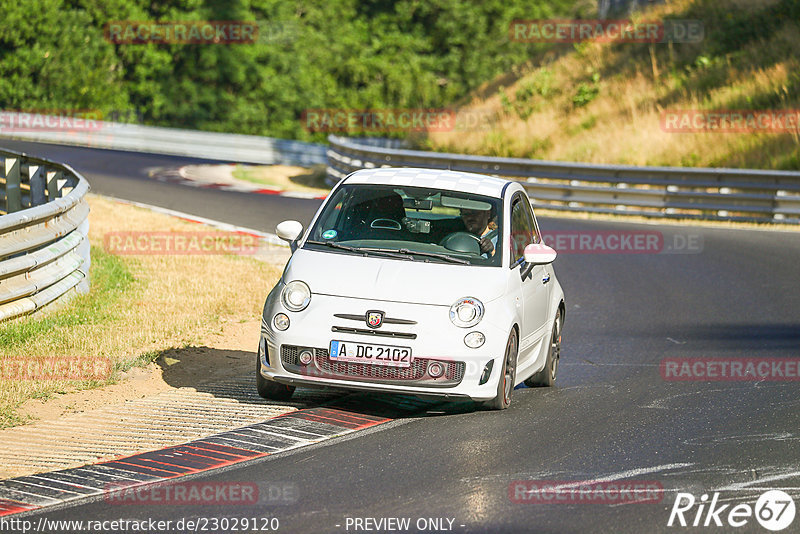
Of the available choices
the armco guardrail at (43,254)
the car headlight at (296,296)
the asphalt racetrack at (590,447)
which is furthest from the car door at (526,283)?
the armco guardrail at (43,254)

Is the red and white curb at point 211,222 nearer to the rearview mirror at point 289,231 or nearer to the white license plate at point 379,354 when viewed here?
the rearview mirror at point 289,231

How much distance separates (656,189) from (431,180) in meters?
15.8

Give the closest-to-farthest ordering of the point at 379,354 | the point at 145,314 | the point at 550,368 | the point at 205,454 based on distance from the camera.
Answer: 1. the point at 205,454
2. the point at 379,354
3. the point at 550,368
4. the point at 145,314

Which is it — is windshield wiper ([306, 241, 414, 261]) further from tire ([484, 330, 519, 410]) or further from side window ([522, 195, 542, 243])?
side window ([522, 195, 542, 243])

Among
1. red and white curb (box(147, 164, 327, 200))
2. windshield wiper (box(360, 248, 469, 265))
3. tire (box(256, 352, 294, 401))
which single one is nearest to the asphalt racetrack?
tire (box(256, 352, 294, 401))

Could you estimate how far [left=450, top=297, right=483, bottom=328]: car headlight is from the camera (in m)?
8.05

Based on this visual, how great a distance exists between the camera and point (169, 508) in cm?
602

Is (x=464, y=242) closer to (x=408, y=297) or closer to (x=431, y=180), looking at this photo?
(x=431, y=180)

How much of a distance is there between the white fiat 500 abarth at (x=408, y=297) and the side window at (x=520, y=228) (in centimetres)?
3

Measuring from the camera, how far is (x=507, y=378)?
848 cm

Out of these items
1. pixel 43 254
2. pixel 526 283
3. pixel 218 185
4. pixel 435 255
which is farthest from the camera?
pixel 218 185

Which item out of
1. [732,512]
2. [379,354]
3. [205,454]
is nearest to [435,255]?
[379,354]

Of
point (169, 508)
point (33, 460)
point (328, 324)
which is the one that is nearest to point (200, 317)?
point (328, 324)

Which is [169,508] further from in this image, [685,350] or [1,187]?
[1,187]
